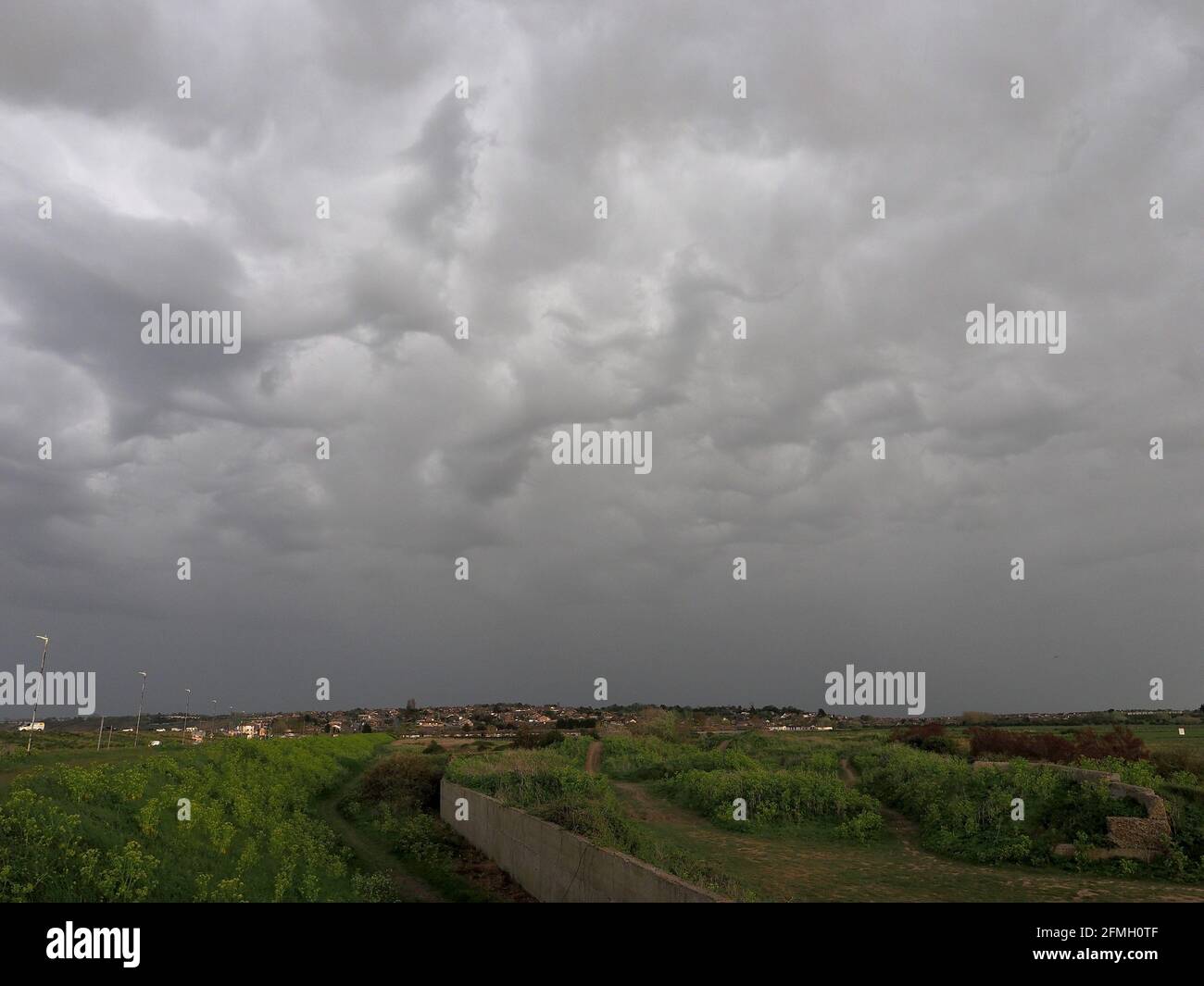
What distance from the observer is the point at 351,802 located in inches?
1212

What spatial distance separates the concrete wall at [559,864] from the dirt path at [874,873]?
251cm

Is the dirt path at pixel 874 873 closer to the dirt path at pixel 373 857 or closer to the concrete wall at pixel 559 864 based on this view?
the concrete wall at pixel 559 864

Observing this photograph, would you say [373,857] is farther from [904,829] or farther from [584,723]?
[584,723]

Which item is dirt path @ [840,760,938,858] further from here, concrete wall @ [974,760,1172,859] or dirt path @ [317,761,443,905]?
dirt path @ [317,761,443,905]

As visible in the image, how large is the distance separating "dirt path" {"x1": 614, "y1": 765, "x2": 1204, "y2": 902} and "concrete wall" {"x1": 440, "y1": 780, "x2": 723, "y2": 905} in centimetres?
251

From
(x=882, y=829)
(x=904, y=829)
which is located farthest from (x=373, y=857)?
(x=904, y=829)

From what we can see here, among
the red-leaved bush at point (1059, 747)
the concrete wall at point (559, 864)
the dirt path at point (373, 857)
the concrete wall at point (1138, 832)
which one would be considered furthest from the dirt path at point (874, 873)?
the red-leaved bush at point (1059, 747)

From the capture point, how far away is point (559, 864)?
15.0 meters

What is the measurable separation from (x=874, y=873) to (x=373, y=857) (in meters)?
14.0

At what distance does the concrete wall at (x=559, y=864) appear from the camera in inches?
433

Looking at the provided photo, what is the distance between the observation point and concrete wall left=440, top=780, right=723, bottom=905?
11.0 m

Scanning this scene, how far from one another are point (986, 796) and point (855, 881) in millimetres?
6270

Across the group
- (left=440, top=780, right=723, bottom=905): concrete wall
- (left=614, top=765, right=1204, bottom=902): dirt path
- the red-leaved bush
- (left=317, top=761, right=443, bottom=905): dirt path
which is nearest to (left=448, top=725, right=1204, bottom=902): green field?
(left=614, top=765, right=1204, bottom=902): dirt path
